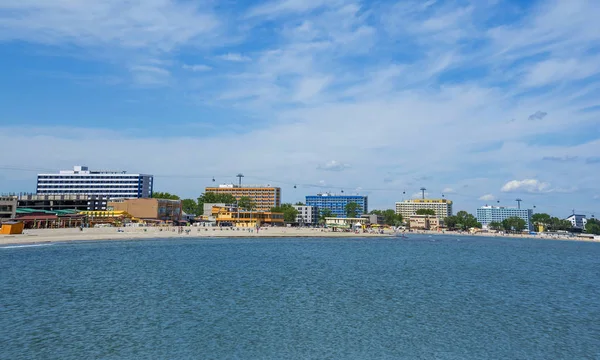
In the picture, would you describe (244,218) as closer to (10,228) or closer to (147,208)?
(147,208)

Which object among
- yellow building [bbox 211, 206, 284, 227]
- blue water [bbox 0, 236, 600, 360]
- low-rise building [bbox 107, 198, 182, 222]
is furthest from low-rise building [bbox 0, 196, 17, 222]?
yellow building [bbox 211, 206, 284, 227]

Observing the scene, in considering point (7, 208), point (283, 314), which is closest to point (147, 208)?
point (7, 208)

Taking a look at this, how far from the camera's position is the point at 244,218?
589 ft

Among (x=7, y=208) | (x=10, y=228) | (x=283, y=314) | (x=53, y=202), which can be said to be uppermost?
(x=53, y=202)

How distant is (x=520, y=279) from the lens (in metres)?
47.5

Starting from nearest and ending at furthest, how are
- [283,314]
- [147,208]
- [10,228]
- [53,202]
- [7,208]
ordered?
[283,314] → [10,228] → [7,208] → [147,208] → [53,202]

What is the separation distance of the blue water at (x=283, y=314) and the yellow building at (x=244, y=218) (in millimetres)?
127163

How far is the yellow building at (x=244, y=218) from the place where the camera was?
175500 millimetres

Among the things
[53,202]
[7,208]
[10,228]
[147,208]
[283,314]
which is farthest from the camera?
[53,202]

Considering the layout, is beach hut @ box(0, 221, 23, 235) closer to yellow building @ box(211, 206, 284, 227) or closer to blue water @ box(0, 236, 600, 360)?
blue water @ box(0, 236, 600, 360)

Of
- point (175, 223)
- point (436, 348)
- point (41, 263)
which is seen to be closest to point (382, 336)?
point (436, 348)

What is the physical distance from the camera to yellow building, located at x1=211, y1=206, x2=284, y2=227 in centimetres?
17550

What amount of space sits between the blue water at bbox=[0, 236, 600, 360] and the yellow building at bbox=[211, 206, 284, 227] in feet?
417

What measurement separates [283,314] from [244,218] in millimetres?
154788
